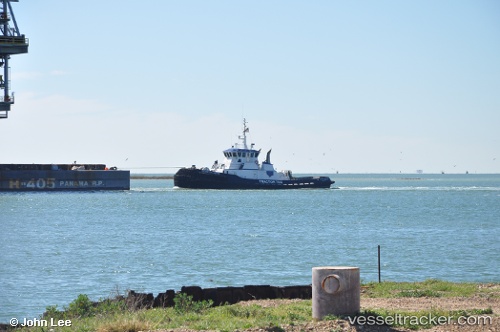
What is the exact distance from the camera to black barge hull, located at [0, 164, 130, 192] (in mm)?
96625

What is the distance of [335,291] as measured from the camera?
13047 millimetres

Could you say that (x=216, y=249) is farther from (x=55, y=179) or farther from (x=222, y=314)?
(x=55, y=179)

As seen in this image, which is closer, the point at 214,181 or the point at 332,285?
the point at 332,285

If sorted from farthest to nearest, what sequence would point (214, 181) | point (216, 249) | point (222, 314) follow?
point (214, 181)
point (216, 249)
point (222, 314)

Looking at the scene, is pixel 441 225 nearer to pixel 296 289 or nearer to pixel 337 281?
pixel 296 289

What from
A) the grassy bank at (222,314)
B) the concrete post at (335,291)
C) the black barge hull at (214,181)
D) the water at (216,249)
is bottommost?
the water at (216,249)

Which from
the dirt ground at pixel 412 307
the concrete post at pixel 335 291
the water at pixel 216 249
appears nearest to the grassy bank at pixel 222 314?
the dirt ground at pixel 412 307

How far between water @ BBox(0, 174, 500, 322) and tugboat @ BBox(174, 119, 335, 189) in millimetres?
35320

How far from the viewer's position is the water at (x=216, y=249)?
26438 mm

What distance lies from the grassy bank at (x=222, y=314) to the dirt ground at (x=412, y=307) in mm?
97

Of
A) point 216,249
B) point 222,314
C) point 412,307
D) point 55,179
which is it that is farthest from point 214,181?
point 222,314

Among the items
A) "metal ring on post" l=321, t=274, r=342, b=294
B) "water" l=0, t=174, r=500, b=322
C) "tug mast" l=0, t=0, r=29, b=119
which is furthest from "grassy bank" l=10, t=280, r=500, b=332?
"tug mast" l=0, t=0, r=29, b=119

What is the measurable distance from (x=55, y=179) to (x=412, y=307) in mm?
86661

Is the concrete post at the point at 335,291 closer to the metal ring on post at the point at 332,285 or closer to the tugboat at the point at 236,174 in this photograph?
the metal ring on post at the point at 332,285
